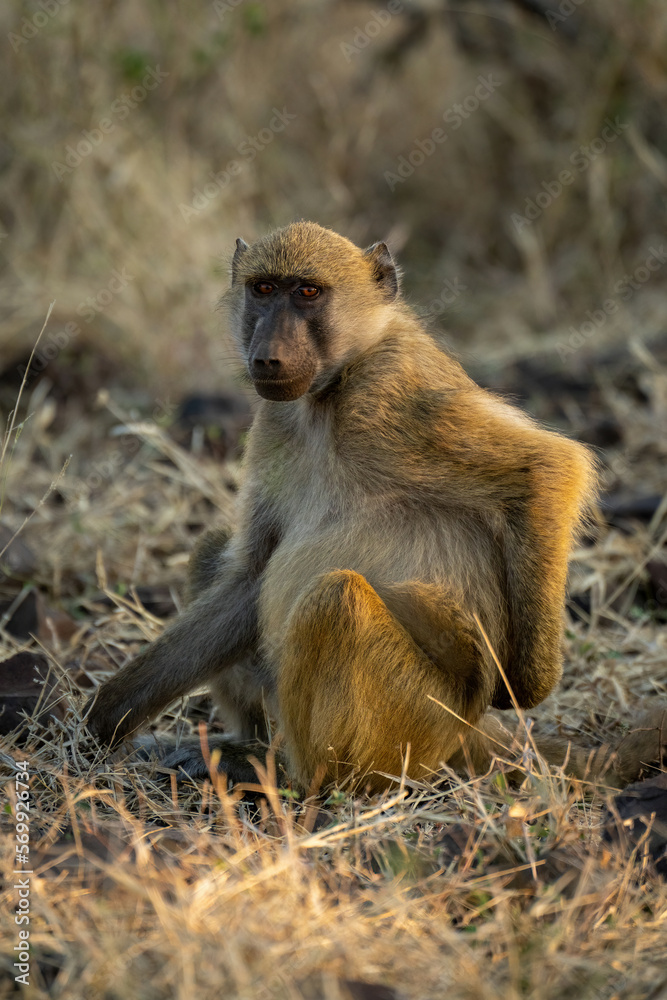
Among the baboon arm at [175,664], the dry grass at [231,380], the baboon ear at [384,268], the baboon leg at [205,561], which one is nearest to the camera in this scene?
the dry grass at [231,380]

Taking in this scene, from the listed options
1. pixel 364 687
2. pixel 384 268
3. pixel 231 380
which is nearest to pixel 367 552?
pixel 364 687

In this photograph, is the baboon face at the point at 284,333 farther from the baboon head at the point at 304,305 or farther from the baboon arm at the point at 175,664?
the baboon arm at the point at 175,664

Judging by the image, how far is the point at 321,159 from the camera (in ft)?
31.1

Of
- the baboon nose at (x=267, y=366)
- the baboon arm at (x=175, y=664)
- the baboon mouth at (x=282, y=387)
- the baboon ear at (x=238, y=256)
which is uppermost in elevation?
the baboon ear at (x=238, y=256)

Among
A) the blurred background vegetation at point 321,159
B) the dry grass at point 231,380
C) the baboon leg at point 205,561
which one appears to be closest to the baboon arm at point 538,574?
the dry grass at point 231,380

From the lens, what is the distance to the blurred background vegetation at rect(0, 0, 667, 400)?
734 centimetres

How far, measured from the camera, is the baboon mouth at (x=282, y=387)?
9.48ft

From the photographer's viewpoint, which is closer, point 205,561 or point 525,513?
point 525,513

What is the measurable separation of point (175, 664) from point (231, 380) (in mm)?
4175

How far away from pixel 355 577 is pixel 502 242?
789cm

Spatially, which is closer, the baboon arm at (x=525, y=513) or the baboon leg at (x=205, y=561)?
the baboon arm at (x=525, y=513)

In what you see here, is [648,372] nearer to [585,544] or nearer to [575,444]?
[585,544]

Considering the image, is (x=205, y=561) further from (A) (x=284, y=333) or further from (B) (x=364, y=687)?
(B) (x=364, y=687)

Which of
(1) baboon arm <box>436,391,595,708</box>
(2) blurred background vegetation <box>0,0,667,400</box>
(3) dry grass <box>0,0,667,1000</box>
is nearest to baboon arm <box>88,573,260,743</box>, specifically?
(3) dry grass <box>0,0,667,1000</box>
